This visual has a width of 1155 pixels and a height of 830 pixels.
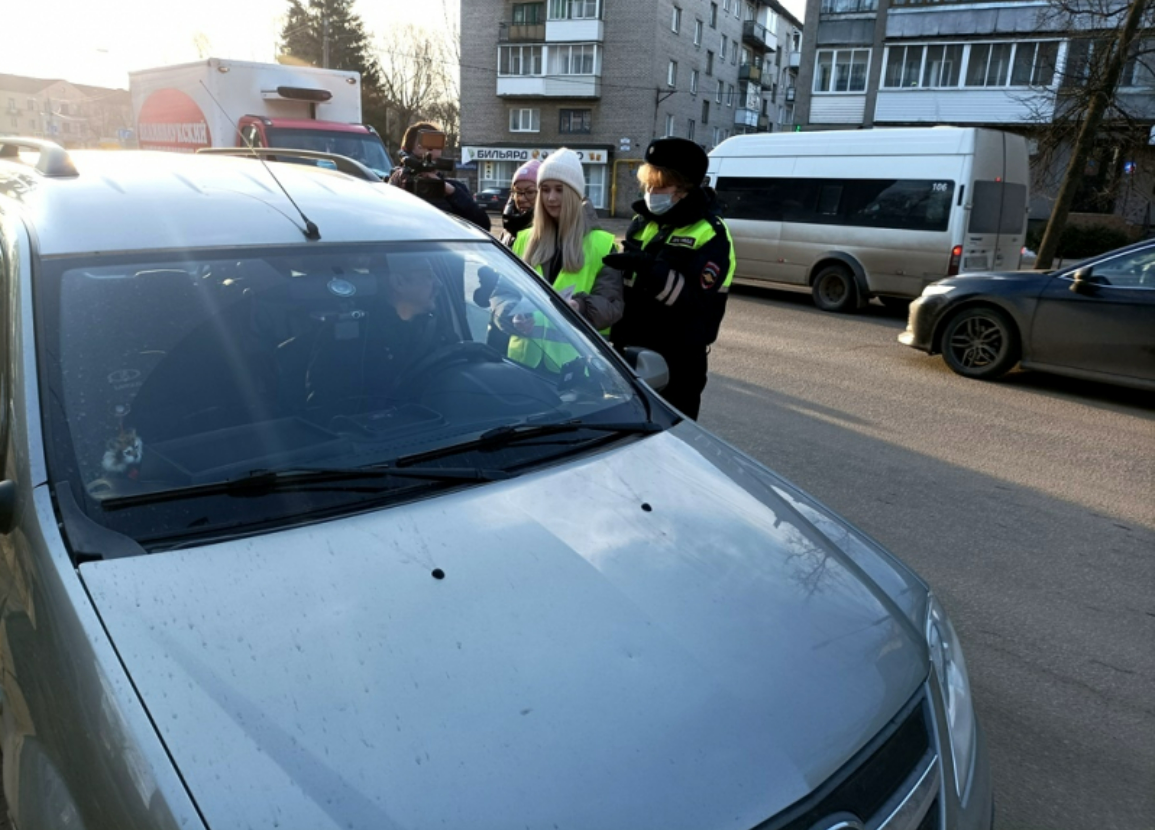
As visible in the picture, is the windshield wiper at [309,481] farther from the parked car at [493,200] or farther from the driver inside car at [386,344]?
the parked car at [493,200]

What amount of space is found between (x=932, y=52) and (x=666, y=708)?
108ft

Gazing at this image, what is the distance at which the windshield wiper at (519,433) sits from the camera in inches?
80.9

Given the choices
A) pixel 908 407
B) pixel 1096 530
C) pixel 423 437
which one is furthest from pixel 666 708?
pixel 908 407

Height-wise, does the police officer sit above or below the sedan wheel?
above

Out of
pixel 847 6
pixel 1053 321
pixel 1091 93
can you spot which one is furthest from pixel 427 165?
pixel 847 6

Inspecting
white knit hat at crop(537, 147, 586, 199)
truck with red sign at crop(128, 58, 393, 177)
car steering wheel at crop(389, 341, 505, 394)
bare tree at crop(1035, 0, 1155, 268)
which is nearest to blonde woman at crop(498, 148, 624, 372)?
white knit hat at crop(537, 147, 586, 199)

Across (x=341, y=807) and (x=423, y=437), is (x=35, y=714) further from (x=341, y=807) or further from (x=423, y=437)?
(x=423, y=437)

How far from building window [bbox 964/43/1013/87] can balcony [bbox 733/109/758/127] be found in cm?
2840

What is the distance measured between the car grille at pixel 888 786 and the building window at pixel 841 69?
32.4 metres

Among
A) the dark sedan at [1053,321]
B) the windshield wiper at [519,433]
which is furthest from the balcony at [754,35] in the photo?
the windshield wiper at [519,433]

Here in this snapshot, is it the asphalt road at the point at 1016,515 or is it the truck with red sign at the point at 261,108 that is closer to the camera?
the asphalt road at the point at 1016,515

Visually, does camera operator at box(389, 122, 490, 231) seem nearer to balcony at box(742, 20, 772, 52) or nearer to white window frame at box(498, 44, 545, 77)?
white window frame at box(498, 44, 545, 77)

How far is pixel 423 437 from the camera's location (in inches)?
84.0

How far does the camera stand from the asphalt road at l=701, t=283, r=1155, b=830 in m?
2.75
